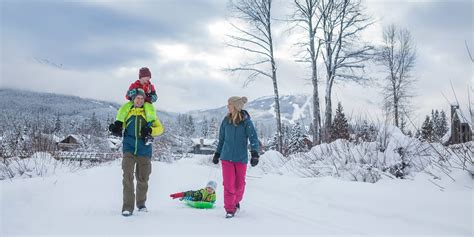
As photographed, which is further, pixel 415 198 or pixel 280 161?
pixel 280 161

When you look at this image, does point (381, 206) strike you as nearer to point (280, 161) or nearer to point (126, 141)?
point (126, 141)

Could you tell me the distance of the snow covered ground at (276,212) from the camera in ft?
13.6

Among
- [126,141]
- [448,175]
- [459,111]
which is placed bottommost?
[448,175]

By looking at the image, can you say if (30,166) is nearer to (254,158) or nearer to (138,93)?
(138,93)

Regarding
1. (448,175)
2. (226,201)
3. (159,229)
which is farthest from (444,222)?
(159,229)

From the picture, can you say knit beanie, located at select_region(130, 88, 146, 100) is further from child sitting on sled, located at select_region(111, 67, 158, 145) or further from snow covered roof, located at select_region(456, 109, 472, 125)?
snow covered roof, located at select_region(456, 109, 472, 125)

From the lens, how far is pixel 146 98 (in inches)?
214

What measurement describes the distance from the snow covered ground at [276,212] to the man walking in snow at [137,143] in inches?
15.5

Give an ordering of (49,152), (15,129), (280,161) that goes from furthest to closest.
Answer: (280,161) < (49,152) < (15,129)

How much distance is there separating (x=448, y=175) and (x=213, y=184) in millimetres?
3424

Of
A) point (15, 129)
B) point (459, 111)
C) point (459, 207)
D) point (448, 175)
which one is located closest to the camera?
point (459, 207)

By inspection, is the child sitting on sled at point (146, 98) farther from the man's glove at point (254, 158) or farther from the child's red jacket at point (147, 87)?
the man's glove at point (254, 158)

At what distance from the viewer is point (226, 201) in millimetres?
5250

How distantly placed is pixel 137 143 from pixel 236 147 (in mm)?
1374
